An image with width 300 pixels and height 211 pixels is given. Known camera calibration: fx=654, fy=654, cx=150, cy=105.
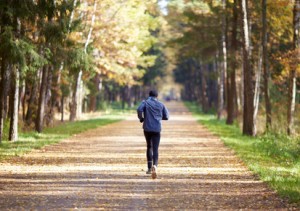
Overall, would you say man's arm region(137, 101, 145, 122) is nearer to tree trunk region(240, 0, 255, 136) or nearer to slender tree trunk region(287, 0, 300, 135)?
slender tree trunk region(287, 0, 300, 135)

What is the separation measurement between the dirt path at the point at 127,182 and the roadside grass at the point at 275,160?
255 millimetres

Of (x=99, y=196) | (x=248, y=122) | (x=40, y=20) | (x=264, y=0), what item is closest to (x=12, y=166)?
(x=99, y=196)

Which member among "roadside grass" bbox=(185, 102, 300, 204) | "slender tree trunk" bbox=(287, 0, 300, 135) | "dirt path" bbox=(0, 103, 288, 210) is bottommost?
"dirt path" bbox=(0, 103, 288, 210)

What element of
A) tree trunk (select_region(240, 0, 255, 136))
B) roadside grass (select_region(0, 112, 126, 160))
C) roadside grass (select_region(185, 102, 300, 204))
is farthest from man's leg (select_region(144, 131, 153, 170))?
tree trunk (select_region(240, 0, 255, 136))

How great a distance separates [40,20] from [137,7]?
21799 millimetres

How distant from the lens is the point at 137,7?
42.9 m

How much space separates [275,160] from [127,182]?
599 centimetres

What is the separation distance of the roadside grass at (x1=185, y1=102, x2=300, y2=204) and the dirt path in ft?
0.84

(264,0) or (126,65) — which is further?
(126,65)

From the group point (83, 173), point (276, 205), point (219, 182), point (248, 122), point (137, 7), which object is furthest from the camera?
point (137, 7)

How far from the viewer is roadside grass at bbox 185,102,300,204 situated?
12.4 m

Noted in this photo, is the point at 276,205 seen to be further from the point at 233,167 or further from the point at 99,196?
the point at 233,167

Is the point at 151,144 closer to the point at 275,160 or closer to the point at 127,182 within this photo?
the point at 127,182

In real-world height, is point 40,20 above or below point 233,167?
above
